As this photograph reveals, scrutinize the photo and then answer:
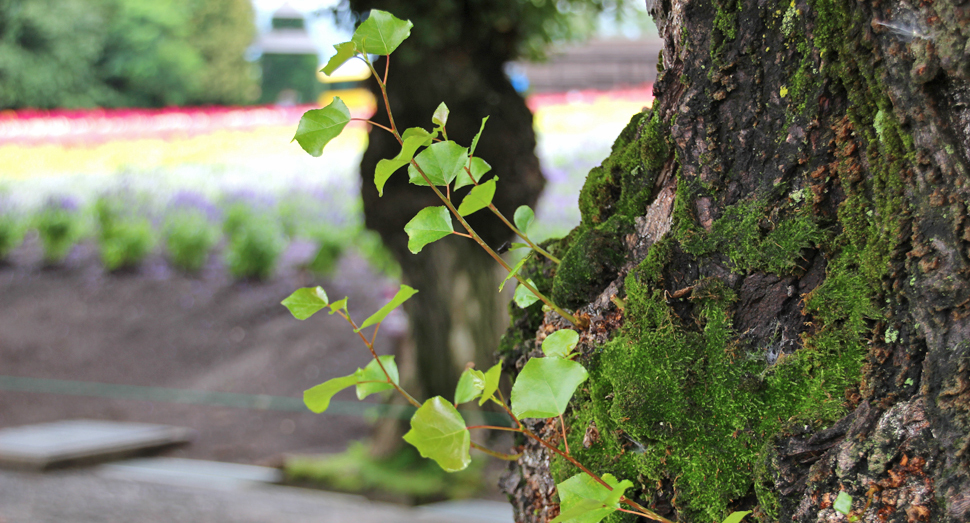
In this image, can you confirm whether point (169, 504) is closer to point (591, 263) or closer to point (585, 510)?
point (591, 263)

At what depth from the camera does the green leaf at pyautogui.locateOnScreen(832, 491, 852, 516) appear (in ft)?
1.78

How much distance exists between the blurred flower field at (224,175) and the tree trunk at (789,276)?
3.72 meters

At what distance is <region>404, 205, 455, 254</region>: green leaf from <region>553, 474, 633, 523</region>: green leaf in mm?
252

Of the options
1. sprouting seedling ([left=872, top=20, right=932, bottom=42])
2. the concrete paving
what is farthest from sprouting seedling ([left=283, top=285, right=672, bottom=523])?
the concrete paving

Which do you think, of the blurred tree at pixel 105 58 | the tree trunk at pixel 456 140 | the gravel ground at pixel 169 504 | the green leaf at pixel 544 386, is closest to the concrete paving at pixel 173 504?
the gravel ground at pixel 169 504

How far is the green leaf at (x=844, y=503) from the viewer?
0.54m

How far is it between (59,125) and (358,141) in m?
6.27

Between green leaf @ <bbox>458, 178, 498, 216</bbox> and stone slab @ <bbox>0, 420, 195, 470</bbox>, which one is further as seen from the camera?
stone slab @ <bbox>0, 420, 195, 470</bbox>

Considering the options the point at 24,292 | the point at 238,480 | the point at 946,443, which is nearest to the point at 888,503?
the point at 946,443

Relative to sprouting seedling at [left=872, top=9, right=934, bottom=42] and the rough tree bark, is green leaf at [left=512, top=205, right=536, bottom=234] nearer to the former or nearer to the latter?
sprouting seedling at [left=872, top=9, right=934, bottom=42]

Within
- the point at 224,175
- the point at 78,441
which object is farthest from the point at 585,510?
the point at 224,175

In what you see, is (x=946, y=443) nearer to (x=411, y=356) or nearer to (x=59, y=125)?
(x=411, y=356)

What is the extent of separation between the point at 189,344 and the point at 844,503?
5.66 meters

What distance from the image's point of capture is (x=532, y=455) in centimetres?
84
